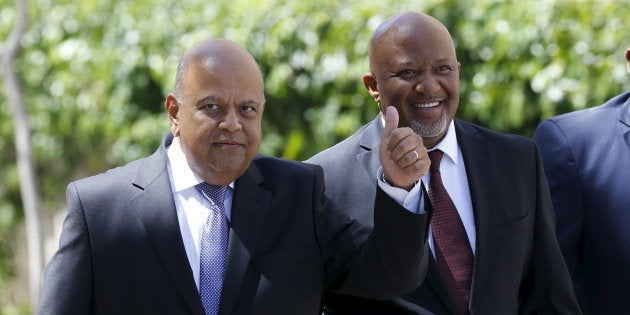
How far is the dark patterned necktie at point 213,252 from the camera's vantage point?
11.1ft

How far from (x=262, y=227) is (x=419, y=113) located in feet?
2.11

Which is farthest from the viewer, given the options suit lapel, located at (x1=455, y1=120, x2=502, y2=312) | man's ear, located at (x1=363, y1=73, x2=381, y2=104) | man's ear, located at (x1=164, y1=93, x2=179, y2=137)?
man's ear, located at (x1=363, y1=73, x2=381, y2=104)

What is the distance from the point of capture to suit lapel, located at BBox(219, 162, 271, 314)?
3.35m

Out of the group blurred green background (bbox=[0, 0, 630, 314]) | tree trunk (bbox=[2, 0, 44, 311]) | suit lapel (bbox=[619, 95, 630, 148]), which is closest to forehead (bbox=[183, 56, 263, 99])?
suit lapel (bbox=[619, 95, 630, 148])

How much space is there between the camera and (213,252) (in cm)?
341

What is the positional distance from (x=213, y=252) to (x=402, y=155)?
0.62m

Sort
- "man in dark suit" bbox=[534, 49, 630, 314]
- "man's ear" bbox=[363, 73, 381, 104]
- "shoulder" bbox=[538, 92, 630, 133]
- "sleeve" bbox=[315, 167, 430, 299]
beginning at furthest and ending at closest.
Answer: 1. "shoulder" bbox=[538, 92, 630, 133]
2. "man in dark suit" bbox=[534, 49, 630, 314]
3. "man's ear" bbox=[363, 73, 381, 104]
4. "sleeve" bbox=[315, 167, 430, 299]

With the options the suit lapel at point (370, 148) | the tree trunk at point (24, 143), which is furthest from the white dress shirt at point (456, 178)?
the tree trunk at point (24, 143)

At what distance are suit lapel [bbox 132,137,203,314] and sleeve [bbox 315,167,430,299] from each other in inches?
16.0

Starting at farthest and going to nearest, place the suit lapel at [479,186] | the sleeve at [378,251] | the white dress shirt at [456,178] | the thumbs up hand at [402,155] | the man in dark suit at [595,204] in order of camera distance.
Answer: the man in dark suit at [595,204] → the white dress shirt at [456,178] → the suit lapel at [479,186] → the sleeve at [378,251] → the thumbs up hand at [402,155]

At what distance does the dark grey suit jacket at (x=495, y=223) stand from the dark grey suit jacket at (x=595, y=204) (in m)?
0.35

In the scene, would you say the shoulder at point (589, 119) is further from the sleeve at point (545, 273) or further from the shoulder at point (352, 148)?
the shoulder at point (352, 148)

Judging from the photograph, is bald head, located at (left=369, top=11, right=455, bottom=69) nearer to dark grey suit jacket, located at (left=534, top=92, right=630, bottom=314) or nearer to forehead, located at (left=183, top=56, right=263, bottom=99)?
forehead, located at (left=183, top=56, right=263, bottom=99)

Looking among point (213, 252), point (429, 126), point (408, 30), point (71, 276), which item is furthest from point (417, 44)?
point (71, 276)
